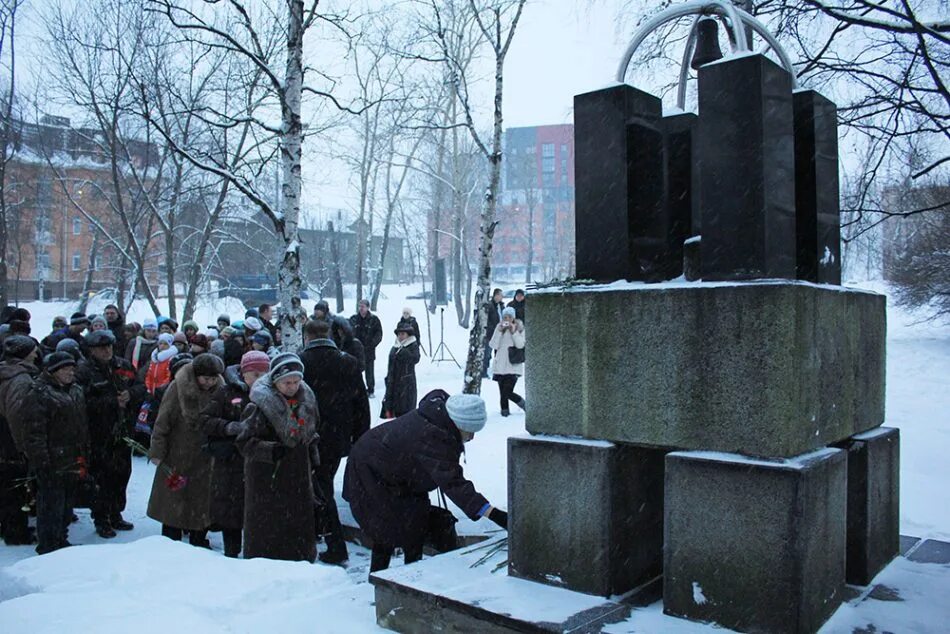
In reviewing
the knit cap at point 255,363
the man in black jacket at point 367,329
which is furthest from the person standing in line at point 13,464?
the man in black jacket at point 367,329

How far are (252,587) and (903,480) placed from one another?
6.09 meters

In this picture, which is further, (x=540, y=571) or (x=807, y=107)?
(x=807, y=107)

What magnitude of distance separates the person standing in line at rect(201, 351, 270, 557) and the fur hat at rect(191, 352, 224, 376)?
29 centimetres

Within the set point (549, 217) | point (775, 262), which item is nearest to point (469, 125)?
point (775, 262)

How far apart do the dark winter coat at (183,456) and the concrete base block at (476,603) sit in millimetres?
3089

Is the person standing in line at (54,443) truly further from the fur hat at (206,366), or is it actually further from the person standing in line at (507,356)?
the person standing in line at (507,356)

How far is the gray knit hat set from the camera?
4094 mm

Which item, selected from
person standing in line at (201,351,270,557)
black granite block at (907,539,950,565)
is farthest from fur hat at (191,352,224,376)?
black granite block at (907,539,950,565)

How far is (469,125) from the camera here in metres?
12.2

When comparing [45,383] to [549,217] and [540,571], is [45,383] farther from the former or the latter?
[549,217]

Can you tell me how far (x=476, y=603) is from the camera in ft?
10.4

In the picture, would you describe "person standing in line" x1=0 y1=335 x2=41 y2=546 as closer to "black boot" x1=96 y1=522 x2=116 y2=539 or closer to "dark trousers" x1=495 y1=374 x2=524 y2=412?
"black boot" x1=96 y1=522 x2=116 y2=539

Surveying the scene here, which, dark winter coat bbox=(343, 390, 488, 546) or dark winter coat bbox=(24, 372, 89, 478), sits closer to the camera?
dark winter coat bbox=(343, 390, 488, 546)

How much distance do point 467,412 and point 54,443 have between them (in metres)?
3.96
